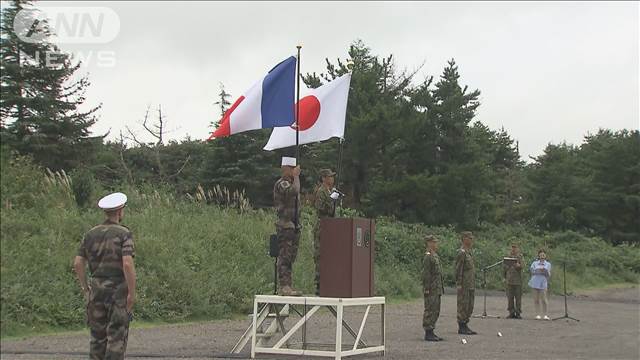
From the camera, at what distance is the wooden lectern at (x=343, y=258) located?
9.97 metres

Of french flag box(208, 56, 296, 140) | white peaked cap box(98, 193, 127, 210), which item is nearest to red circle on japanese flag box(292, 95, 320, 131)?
french flag box(208, 56, 296, 140)

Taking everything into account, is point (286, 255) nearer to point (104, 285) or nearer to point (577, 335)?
point (104, 285)

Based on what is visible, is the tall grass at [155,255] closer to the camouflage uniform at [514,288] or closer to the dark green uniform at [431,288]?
the camouflage uniform at [514,288]

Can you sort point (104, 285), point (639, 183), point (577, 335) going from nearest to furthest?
point (104, 285) → point (577, 335) → point (639, 183)

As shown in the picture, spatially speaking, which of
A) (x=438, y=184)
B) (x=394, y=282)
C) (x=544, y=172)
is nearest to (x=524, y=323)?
(x=394, y=282)

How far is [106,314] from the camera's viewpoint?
24.5ft

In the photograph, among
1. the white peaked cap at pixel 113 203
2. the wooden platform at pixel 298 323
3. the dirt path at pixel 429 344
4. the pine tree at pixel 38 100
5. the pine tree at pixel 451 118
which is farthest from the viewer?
→ the pine tree at pixel 451 118

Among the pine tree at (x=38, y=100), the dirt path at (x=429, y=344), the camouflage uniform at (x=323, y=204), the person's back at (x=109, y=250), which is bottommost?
the dirt path at (x=429, y=344)

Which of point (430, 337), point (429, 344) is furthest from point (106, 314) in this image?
point (430, 337)

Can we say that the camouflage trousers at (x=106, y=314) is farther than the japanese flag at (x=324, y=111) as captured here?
No

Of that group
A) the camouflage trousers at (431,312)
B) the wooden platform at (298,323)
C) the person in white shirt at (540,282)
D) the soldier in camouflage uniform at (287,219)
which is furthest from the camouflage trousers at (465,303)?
the person in white shirt at (540,282)

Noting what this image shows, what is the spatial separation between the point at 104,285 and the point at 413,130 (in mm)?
35221

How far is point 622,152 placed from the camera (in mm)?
57344

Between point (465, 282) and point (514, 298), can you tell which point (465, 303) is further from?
Result: point (514, 298)
